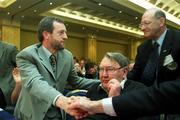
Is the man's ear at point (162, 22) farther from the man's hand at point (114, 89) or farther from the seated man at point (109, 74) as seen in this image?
the man's hand at point (114, 89)

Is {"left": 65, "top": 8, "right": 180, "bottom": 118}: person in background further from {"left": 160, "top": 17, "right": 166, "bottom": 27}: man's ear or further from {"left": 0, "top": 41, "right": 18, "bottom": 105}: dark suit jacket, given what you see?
{"left": 0, "top": 41, "right": 18, "bottom": 105}: dark suit jacket

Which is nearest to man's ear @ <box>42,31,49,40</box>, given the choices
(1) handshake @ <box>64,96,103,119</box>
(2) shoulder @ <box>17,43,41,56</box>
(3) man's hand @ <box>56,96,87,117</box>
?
(2) shoulder @ <box>17,43,41,56</box>

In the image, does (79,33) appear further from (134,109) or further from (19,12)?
(134,109)

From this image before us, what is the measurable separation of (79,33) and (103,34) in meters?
1.98

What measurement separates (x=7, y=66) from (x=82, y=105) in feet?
5.97

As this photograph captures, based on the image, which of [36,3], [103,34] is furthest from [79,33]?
[36,3]

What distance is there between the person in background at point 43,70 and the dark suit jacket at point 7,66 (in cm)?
60

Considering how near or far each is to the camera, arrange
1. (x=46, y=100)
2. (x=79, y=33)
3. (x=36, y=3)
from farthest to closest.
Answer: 1. (x=79, y=33)
2. (x=36, y=3)
3. (x=46, y=100)

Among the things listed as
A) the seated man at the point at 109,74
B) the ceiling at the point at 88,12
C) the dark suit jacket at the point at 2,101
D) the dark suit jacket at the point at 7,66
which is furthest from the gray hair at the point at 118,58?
the ceiling at the point at 88,12

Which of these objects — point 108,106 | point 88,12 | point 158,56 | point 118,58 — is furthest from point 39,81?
point 88,12

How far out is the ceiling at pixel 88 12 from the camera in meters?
12.8

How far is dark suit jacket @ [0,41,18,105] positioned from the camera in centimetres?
328

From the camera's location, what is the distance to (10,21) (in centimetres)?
1545

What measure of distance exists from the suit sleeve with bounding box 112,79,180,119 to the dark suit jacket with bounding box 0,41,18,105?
2.11m
